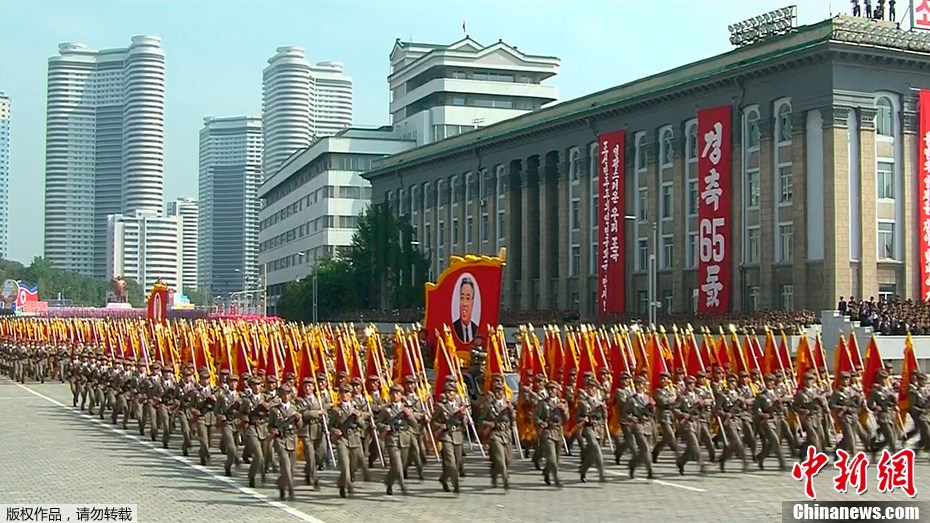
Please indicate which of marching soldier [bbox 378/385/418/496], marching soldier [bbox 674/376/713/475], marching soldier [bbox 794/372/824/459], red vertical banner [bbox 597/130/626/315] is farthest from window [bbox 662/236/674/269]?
marching soldier [bbox 378/385/418/496]

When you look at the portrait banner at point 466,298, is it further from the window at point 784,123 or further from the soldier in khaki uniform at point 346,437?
the window at point 784,123

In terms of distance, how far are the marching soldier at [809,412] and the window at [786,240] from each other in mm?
26069

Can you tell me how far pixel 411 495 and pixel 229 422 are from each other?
3374mm

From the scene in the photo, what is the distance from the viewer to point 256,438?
648 inches

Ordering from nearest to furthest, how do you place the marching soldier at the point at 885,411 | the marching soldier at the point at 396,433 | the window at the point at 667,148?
the marching soldier at the point at 396,433
the marching soldier at the point at 885,411
the window at the point at 667,148

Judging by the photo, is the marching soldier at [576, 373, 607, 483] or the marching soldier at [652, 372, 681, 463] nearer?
the marching soldier at [576, 373, 607, 483]

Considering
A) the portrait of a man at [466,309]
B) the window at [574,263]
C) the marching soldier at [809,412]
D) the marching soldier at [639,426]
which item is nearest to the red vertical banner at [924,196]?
the window at [574,263]

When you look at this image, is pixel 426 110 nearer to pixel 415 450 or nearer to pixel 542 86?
pixel 542 86

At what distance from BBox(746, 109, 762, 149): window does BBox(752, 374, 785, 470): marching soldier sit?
93.8 ft

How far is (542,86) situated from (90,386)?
68.8 meters

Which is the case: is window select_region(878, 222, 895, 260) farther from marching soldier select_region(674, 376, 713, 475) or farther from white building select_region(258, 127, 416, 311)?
white building select_region(258, 127, 416, 311)

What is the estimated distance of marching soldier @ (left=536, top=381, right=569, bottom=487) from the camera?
16.5 metres

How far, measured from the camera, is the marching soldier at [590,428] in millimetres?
16797

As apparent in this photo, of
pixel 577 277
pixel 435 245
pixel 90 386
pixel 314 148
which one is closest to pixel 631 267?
pixel 577 277
